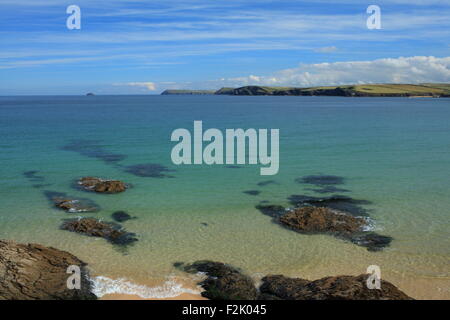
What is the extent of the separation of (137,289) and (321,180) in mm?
23608

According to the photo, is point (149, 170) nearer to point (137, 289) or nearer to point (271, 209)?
point (271, 209)

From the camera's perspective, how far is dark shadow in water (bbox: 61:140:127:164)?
47406 millimetres

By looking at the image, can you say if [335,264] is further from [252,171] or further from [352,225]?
[252,171]

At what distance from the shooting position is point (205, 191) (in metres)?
33.3

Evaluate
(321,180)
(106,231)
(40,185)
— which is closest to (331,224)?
(321,180)

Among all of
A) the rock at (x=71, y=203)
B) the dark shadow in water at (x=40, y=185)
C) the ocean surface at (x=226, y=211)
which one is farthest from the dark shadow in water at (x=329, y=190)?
the dark shadow in water at (x=40, y=185)

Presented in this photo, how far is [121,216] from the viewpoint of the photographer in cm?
2745

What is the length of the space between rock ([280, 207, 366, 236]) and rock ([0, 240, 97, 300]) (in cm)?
1406

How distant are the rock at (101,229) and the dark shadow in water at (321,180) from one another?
61.7 feet

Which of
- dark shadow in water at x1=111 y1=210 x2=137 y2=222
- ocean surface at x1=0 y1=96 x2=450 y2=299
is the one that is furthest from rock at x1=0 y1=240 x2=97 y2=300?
dark shadow in water at x1=111 y1=210 x2=137 y2=222

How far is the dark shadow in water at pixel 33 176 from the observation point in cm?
3672

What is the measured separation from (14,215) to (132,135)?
136ft

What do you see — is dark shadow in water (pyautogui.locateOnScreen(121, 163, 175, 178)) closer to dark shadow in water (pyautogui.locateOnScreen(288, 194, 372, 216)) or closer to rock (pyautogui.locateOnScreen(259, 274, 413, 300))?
dark shadow in water (pyautogui.locateOnScreen(288, 194, 372, 216))

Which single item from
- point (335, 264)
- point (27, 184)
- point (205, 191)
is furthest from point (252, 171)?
point (27, 184)
